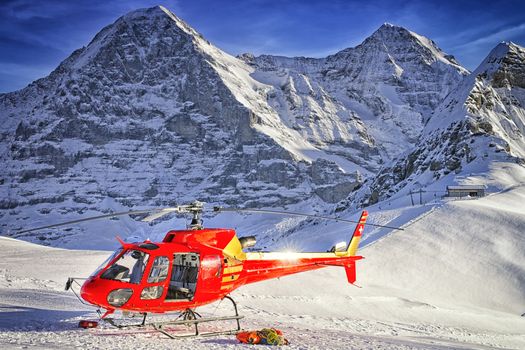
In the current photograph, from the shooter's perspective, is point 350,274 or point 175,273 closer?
point 175,273

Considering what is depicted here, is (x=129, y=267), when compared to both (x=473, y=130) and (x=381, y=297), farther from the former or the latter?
(x=473, y=130)

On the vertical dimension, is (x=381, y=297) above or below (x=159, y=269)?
below

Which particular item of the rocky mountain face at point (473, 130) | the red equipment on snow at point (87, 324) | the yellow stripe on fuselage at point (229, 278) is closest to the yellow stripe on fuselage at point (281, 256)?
the yellow stripe on fuselage at point (229, 278)

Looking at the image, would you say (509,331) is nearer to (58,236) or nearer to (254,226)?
(254,226)

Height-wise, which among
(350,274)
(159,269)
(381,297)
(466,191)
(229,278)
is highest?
(159,269)

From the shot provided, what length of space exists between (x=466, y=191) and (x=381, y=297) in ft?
124

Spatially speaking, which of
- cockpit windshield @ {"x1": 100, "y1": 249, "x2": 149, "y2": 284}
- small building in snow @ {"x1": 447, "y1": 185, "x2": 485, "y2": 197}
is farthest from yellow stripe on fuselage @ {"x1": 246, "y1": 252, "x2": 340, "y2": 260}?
small building in snow @ {"x1": 447, "y1": 185, "x2": 485, "y2": 197}

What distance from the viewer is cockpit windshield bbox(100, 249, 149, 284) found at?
1011 cm

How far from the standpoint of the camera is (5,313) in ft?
35.7

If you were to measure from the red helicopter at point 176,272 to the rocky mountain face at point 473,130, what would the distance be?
63347 mm

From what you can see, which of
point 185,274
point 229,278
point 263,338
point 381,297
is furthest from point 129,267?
point 381,297

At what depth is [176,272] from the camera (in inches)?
438

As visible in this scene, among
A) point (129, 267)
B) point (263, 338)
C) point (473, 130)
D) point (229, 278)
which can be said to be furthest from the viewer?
point (473, 130)

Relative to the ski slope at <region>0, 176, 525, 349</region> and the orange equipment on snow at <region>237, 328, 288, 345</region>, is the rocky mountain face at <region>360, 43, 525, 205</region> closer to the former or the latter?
the ski slope at <region>0, 176, 525, 349</region>
